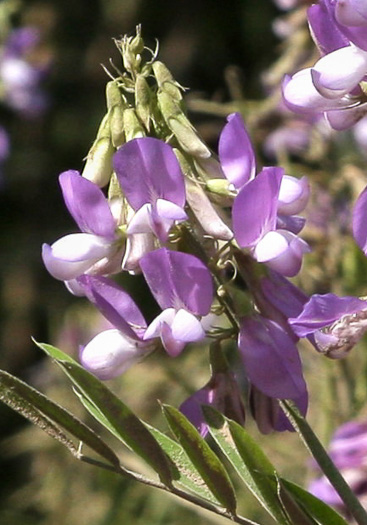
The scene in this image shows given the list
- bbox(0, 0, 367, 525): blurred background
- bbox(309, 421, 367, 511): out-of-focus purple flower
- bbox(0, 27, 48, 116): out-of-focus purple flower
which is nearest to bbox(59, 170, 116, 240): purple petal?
bbox(309, 421, 367, 511): out-of-focus purple flower

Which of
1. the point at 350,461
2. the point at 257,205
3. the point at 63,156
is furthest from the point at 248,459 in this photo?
the point at 63,156

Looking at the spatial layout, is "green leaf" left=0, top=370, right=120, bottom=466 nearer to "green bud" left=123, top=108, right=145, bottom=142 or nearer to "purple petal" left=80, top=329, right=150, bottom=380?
"purple petal" left=80, top=329, right=150, bottom=380

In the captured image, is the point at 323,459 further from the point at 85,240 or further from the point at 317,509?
the point at 85,240

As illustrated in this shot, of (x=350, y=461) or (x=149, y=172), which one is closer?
(x=149, y=172)

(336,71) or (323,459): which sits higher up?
(336,71)

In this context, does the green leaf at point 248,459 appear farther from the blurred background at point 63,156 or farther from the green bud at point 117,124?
the blurred background at point 63,156
